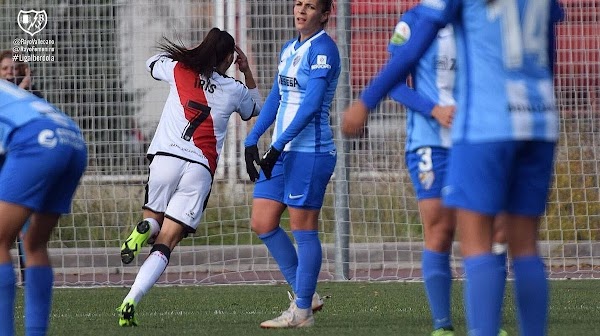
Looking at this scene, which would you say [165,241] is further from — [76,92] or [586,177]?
[586,177]

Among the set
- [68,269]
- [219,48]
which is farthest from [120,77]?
[219,48]

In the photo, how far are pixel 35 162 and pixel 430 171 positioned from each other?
192 centimetres

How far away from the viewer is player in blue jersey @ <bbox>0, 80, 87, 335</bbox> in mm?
5188

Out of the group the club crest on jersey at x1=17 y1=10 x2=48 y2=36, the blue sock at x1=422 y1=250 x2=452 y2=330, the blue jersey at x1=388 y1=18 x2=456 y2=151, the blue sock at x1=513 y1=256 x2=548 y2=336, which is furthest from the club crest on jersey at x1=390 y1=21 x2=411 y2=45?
the club crest on jersey at x1=17 y1=10 x2=48 y2=36

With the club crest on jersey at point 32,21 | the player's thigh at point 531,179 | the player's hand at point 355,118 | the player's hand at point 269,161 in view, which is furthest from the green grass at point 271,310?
the club crest on jersey at point 32,21

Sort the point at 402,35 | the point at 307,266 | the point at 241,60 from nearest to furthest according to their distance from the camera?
the point at 402,35
the point at 307,266
the point at 241,60

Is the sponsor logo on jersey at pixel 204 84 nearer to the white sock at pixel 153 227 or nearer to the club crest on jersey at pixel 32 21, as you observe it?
the white sock at pixel 153 227

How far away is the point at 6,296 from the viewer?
17.3 feet

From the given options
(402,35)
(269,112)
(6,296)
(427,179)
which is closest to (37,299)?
(6,296)

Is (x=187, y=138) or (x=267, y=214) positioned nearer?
(x=267, y=214)

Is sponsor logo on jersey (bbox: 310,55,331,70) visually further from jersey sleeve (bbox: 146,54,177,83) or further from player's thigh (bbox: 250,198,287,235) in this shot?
jersey sleeve (bbox: 146,54,177,83)

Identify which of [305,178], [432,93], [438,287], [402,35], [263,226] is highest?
[402,35]

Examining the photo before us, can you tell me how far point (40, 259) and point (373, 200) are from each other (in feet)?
22.9

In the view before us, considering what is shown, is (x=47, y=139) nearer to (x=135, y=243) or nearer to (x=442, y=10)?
(x=442, y=10)
